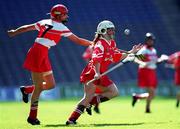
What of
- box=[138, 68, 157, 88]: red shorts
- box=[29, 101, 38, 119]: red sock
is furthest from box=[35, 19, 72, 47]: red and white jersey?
box=[138, 68, 157, 88]: red shorts

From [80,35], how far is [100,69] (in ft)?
56.9

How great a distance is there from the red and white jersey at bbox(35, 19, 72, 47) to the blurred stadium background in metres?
13.8

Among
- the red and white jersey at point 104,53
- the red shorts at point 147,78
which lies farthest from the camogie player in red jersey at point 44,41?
the red shorts at point 147,78

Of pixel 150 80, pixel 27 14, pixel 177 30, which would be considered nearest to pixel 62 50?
pixel 27 14

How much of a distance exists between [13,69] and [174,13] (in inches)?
361

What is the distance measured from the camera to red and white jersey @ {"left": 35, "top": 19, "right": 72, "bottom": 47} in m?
12.2

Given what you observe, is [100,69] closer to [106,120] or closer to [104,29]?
[104,29]

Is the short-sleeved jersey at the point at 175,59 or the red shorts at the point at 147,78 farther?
the short-sleeved jersey at the point at 175,59

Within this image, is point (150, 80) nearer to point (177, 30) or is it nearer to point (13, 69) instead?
point (13, 69)

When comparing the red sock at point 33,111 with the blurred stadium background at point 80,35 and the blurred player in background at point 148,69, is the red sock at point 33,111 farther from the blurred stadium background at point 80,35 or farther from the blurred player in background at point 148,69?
the blurred stadium background at point 80,35

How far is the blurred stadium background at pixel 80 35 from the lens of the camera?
28.1 metres

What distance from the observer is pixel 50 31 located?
12.2 meters

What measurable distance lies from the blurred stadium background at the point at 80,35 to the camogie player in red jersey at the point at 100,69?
44.4 feet

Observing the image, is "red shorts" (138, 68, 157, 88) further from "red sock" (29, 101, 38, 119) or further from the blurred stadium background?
the blurred stadium background
